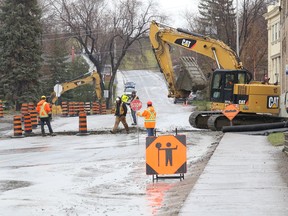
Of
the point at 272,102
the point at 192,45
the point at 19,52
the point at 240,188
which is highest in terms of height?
the point at 19,52

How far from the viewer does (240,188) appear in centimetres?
1028

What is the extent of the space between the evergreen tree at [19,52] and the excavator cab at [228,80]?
92.4 ft

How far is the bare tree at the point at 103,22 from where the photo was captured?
6600cm

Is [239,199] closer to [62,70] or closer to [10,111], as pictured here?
[10,111]

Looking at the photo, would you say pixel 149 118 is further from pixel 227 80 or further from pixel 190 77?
pixel 190 77

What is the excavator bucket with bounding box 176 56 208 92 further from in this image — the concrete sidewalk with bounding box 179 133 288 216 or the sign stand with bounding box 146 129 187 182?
the sign stand with bounding box 146 129 187 182

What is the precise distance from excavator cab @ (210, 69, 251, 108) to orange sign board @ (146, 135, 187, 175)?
1457cm

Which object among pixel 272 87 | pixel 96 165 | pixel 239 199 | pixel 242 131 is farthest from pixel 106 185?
pixel 272 87

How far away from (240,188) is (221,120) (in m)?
16.6

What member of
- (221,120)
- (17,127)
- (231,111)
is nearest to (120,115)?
(221,120)

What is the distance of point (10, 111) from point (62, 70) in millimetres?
17019

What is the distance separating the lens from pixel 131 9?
67188mm

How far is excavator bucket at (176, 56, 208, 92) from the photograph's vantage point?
28.4 metres

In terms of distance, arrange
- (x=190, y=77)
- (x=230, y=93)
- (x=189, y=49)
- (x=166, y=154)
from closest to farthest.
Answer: (x=166, y=154) → (x=230, y=93) → (x=190, y=77) → (x=189, y=49)
